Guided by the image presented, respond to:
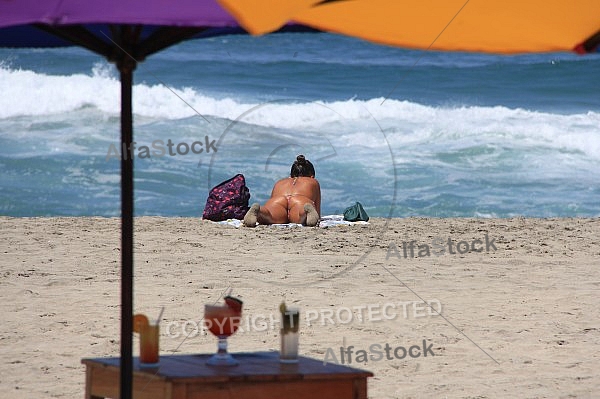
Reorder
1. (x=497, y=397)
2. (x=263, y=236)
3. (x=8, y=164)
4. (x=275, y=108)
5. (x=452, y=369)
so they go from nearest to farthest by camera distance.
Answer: (x=497, y=397)
(x=452, y=369)
(x=263, y=236)
(x=8, y=164)
(x=275, y=108)

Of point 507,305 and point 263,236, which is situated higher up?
point 263,236

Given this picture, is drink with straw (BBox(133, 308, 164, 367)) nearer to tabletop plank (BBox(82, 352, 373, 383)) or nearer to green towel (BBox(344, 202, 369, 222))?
tabletop plank (BBox(82, 352, 373, 383))

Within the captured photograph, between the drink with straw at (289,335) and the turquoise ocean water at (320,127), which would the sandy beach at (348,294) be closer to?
the drink with straw at (289,335)

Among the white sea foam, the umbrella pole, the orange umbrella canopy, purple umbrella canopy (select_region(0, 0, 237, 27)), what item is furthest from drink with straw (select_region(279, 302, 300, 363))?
the white sea foam

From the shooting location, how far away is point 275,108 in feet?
64.1

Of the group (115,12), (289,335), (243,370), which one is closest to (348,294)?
(289,335)

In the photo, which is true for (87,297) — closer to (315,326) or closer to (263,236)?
(315,326)

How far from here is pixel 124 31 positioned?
3139mm

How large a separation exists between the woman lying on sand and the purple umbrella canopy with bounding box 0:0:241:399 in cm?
571

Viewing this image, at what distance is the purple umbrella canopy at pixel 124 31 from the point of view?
2.58m

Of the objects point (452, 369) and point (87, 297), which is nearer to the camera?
point (452, 369)

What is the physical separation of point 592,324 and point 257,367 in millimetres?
3348

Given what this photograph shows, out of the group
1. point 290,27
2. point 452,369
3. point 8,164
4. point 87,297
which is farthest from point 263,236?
point 8,164

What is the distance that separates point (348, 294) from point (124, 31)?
165 inches
